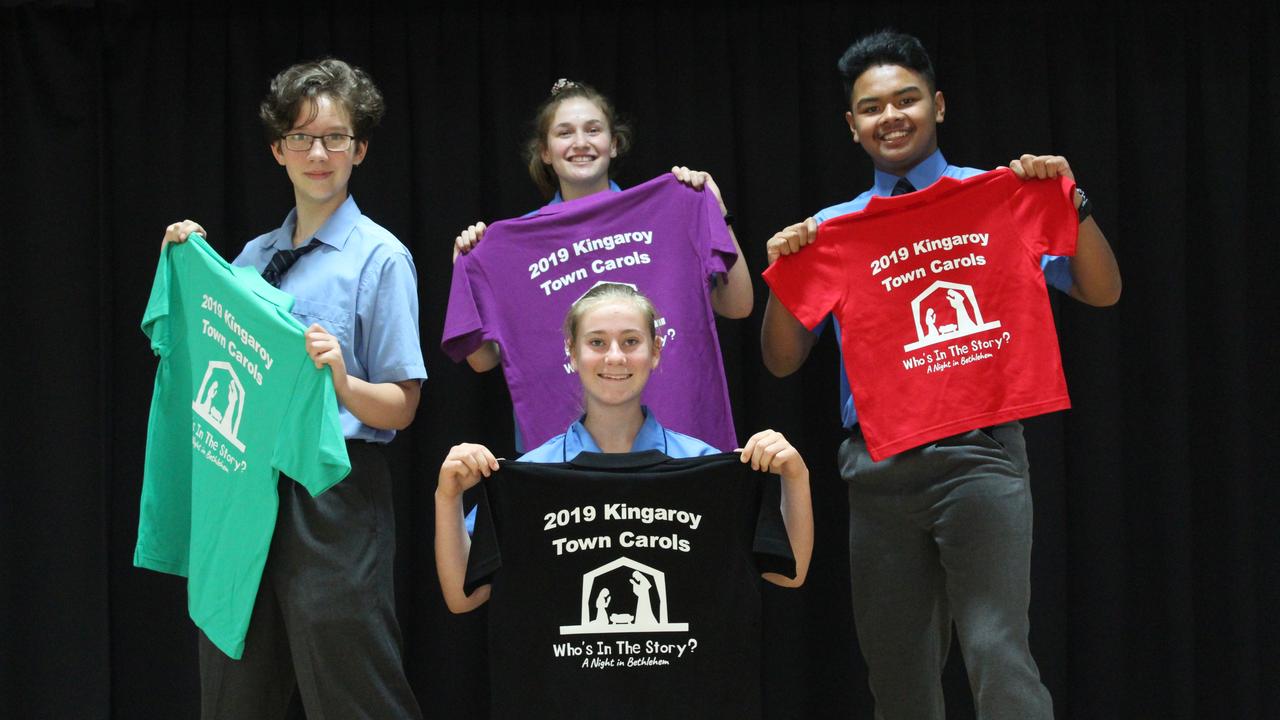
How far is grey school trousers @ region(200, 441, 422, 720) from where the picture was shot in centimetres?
237

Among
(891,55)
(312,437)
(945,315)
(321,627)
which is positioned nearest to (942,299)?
(945,315)

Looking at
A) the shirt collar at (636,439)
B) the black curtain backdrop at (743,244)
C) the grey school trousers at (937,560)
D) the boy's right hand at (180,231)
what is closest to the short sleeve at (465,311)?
the shirt collar at (636,439)

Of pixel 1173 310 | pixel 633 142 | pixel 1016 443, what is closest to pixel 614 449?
pixel 1016 443

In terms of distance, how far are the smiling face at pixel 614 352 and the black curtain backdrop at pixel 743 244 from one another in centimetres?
114

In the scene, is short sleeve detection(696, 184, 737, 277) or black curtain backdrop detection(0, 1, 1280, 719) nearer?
short sleeve detection(696, 184, 737, 277)

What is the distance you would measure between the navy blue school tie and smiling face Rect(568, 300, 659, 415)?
0.63 meters

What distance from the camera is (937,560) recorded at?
8.61ft

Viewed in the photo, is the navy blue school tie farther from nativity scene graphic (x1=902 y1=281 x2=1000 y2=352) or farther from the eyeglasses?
nativity scene graphic (x1=902 y1=281 x2=1000 y2=352)

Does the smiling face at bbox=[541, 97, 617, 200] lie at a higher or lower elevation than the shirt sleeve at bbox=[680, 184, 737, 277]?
higher

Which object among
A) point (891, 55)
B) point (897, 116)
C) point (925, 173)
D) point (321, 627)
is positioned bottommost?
point (321, 627)

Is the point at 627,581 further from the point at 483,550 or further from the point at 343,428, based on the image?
the point at 343,428

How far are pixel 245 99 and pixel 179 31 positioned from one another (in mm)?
292

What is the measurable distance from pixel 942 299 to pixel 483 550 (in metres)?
1.15

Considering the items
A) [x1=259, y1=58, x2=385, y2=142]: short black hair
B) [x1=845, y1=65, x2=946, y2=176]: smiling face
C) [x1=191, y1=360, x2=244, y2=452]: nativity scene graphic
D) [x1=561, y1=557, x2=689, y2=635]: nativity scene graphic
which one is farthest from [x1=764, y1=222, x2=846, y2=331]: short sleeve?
[x1=191, y1=360, x2=244, y2=452]: nativity scene graphic
